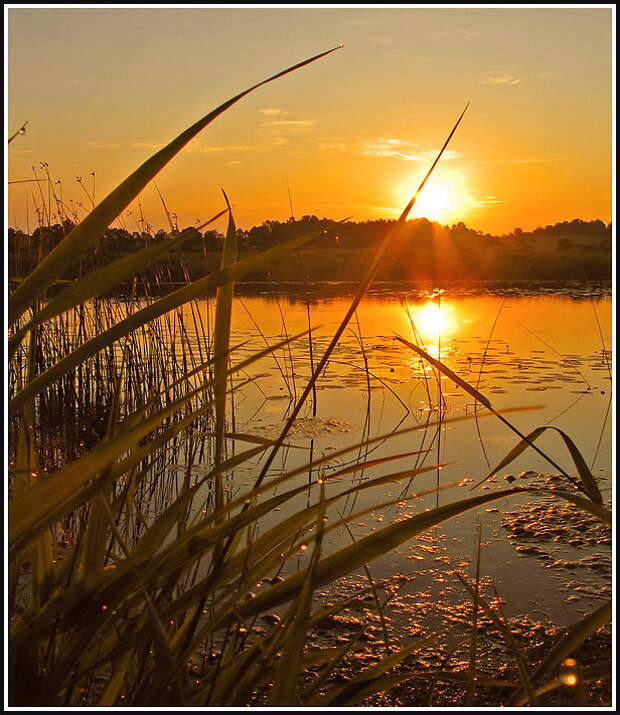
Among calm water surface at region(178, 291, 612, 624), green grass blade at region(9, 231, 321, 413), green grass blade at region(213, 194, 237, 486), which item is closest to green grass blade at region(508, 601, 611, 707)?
calm water surface at region(178, 291, 612, 624)

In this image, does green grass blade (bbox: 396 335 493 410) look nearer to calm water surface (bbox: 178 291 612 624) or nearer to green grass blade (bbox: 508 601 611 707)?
calm water surface (bbox: 178 291 612 624)

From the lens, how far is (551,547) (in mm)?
2539

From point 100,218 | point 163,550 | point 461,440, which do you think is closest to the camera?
point 100,218

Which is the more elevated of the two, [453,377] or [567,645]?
[453,377]

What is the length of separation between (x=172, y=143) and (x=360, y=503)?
2.30 meters

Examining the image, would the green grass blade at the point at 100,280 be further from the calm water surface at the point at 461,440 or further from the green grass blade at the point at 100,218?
the calm water surface at the point at 461,440

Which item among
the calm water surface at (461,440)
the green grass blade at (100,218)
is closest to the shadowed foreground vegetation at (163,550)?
the green grass blade at (100,218)

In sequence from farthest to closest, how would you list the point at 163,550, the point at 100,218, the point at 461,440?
the point at 461,440 → the point at 163,550 → the point at 100,218

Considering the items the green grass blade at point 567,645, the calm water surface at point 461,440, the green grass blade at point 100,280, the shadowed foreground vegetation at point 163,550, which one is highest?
the green grass blade at point 100,280

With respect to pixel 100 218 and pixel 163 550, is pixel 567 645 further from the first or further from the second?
pixel 100 218

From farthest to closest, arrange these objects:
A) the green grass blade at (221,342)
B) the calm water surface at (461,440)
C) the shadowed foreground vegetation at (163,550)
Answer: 1. the calm water surface at (461,440)
2. the green grass blade at (221,342)
3. the shadowed foreground vegetation at (163,550)

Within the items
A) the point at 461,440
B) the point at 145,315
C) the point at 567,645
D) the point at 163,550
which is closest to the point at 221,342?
the point at 145,315

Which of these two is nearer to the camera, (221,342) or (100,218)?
(100,218)

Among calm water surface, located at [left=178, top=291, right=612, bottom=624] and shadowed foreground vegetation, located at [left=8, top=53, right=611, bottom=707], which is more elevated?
shadowed foreground vegetation, located at [left=8, top=53, right=611, bottom=707]
